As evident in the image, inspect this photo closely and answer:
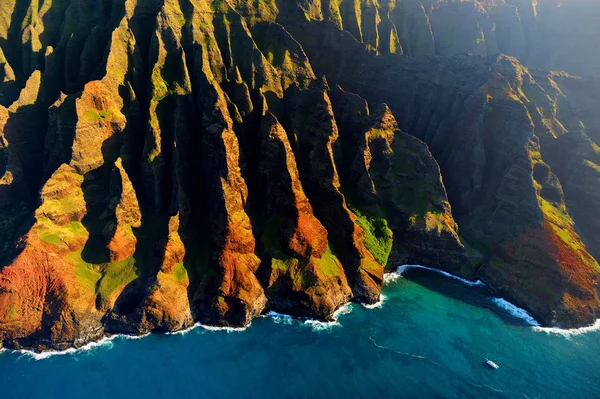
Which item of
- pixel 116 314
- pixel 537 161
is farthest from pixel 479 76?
pixel 116 314

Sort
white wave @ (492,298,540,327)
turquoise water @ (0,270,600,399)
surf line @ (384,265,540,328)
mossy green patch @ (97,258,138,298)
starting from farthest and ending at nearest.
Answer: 1. surf line @ (384,265,540,328)
2. white wave @ (492,298,540,327)
3. mossy green patch @ (97,258,138,298)
4. turquoise water @ (0,270,600,399)

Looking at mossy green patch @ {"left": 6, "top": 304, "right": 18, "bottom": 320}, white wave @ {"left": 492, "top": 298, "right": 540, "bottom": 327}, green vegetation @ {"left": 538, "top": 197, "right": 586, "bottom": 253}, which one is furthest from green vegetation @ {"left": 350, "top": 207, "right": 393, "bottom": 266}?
mossy green patch @ {"left": 6, "top": 304, "right": 18, "bottom": 320}

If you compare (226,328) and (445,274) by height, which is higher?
(445,274)

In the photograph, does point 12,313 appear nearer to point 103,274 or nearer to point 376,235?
point 103,274

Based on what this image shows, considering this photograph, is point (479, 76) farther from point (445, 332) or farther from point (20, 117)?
point (20, 117)

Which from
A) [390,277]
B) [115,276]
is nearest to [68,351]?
[115,276]

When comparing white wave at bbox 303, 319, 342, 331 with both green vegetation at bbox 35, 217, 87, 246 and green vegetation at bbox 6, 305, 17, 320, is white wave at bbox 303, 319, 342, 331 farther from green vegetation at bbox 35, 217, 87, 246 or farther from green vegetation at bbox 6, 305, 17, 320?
green vegetation at bbox 6, 305, 17, 320

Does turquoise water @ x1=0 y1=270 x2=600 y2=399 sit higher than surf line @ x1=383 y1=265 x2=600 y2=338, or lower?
lower

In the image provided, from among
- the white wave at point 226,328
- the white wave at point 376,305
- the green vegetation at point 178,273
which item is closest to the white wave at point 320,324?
the white wave at point 376,305
